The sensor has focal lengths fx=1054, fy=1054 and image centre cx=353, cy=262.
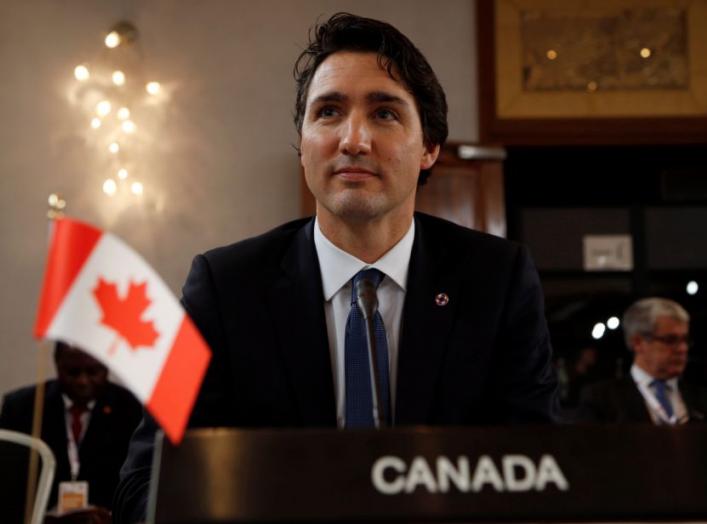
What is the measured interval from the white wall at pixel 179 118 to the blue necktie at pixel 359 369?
3.42 meters

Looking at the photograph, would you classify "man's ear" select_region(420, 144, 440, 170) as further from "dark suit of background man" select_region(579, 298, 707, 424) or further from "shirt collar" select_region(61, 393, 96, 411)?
"shirt collar" select_region(61, 393, 96, 411)

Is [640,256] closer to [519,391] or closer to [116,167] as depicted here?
[116,167]

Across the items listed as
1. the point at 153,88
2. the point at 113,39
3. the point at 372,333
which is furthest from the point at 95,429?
the point at 372,333

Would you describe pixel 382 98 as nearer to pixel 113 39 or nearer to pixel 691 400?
pixel 691 400

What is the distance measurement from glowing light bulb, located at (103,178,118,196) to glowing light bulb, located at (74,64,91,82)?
0.49 meters

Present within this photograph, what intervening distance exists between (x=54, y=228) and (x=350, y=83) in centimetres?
73

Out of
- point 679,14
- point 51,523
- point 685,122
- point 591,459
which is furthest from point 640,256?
point 591,459

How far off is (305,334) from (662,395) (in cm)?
271

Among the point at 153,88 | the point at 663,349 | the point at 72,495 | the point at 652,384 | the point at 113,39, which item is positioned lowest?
the point at 72,495

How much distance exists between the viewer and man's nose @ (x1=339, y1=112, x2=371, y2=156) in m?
1.54

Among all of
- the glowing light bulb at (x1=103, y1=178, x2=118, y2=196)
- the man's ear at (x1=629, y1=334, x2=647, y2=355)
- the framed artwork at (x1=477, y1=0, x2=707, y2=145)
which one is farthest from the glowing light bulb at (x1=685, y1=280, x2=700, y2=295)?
the glowing light bulb at (x1=103, y1=178, x2=118, y2=196)

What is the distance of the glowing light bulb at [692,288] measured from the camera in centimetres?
551

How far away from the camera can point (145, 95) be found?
4930 mm

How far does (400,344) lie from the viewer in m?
1.53
